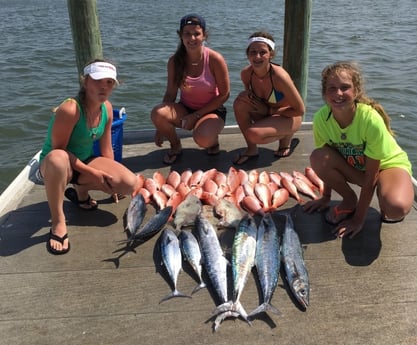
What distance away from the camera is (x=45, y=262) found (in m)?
3.36

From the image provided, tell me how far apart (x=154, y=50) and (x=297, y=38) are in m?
9.71

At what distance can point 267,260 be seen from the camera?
3256mm

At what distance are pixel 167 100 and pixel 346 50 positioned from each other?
460 inches

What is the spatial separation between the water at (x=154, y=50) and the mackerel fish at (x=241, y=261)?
5.01 metres

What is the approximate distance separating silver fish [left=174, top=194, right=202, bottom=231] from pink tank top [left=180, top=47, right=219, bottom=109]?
1.34 m

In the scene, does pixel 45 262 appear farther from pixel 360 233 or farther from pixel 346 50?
pixel 346 50

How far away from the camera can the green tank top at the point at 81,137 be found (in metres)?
3.63

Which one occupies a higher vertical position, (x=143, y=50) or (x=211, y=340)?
(x=211, y=340)

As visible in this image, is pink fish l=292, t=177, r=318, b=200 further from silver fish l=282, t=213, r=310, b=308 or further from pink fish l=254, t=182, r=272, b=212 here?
silver fish l=282, t=213, r=310, b=308

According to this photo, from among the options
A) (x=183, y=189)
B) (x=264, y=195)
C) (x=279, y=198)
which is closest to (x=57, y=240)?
(x=183, y=189)

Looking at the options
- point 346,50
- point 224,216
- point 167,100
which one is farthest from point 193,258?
point 346,50

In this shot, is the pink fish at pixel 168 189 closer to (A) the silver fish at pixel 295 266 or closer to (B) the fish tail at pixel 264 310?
(A) the silver fish at pixel 295 266

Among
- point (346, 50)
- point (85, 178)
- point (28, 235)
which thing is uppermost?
point (85, 178)

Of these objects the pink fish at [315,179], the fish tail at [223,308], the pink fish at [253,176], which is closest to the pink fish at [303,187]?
the pink fish at [315,179]
